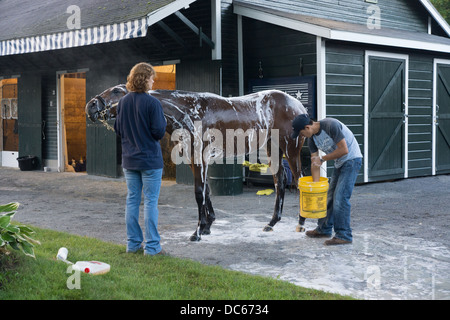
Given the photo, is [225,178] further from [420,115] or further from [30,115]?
[30,115]

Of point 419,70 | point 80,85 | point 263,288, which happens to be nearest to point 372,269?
point 263,288

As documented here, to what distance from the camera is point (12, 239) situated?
480 cm

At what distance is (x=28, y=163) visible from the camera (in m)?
16.2

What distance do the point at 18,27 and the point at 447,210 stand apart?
415 inches

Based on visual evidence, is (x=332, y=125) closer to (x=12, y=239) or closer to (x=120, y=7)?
(x=12, y=239)

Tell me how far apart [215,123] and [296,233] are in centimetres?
172

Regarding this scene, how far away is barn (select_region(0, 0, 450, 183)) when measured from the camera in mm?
10953

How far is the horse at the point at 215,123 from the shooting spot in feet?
22.0

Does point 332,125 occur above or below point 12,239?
above

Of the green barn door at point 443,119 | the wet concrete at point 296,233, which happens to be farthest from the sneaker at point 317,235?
the green barn door at point 443,119

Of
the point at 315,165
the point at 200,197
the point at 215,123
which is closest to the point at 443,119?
the point at 315,165

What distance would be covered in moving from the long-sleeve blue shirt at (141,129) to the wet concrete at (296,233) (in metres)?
1.13

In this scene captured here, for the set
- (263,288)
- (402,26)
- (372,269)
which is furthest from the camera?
(402,26)

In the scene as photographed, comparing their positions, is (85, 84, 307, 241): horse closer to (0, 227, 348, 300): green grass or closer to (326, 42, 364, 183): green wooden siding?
(0, 227, 348, 300): green grass
